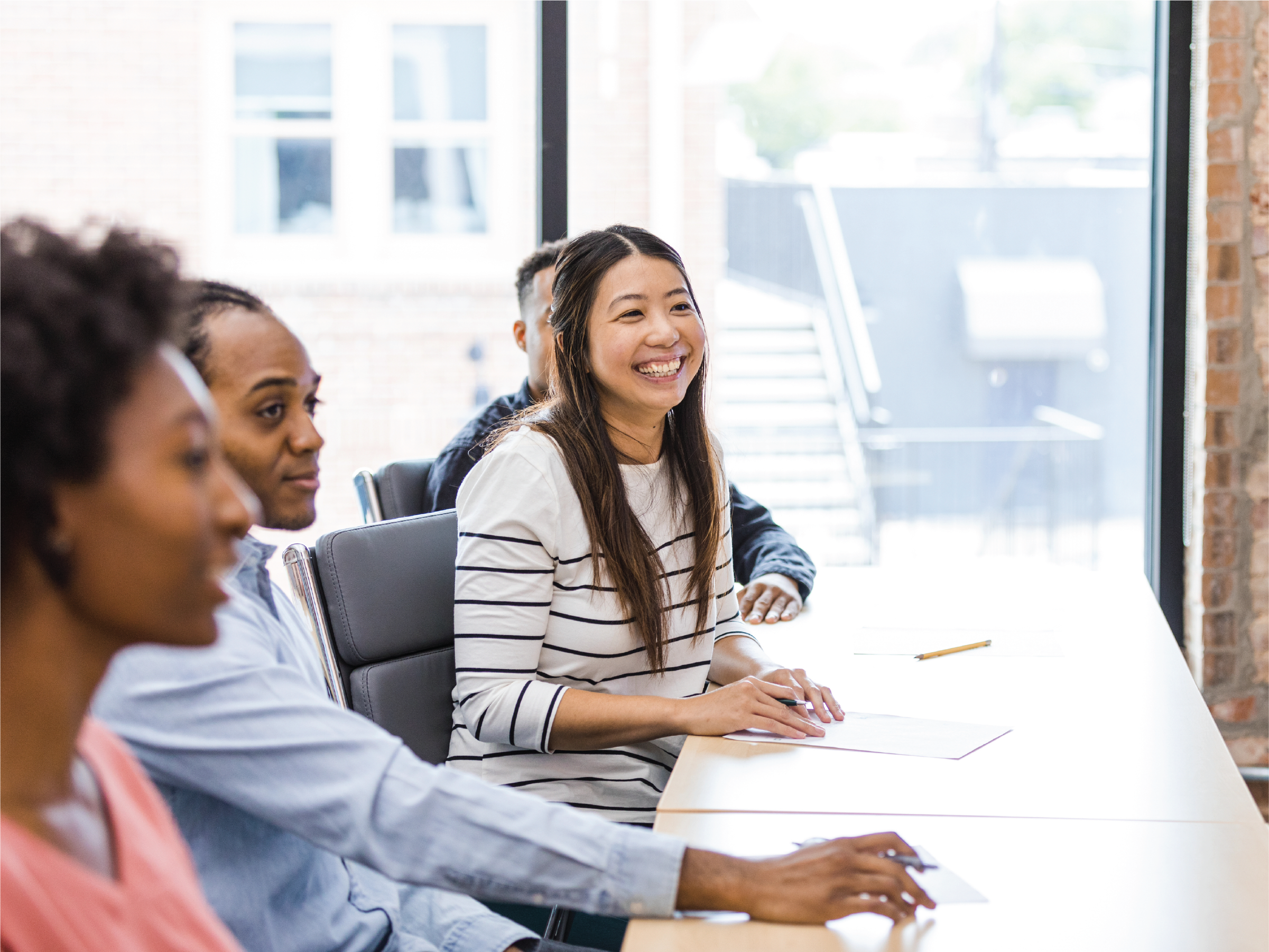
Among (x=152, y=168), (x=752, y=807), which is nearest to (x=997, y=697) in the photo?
(x=752, y=807)

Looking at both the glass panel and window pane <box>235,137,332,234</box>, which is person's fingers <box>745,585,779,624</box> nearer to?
the glass panel

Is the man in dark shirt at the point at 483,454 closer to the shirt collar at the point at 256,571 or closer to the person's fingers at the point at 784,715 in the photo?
the person's fingers at the point at 784,715

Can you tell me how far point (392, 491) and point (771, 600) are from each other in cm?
72

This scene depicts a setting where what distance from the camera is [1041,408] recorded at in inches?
141

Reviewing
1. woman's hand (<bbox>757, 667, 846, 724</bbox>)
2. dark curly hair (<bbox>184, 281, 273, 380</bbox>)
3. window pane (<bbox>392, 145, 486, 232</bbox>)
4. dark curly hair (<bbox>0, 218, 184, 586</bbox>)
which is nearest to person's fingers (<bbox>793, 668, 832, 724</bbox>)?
woman's hand (<bbox>757, 667, 846, 724</bbox>)

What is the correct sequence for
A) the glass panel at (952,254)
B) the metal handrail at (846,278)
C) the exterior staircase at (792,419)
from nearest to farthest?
the glass panel at (952,254) → the metal handrail at (846,278) → the exterior staircase at (792,419)

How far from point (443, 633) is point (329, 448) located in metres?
3.10

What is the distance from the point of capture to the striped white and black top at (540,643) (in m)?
1.42

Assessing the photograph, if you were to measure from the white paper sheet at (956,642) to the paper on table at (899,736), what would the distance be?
325 millimetres

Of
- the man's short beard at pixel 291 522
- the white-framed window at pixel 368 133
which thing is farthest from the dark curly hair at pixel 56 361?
the white-framed window at pixel 368 133

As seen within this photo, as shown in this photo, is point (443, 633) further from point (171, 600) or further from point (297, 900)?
→ point (171, 600)

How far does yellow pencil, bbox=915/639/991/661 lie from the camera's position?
1758 millimetres

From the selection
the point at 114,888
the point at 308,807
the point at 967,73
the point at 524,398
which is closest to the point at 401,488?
the point at 524,398

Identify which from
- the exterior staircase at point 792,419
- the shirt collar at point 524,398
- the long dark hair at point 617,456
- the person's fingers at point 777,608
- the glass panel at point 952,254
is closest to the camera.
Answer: the long dark hair at point 617,456
